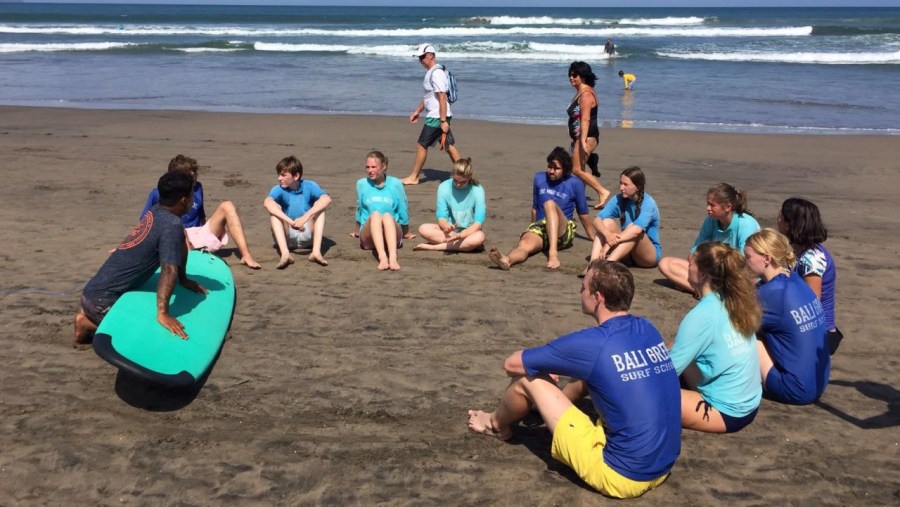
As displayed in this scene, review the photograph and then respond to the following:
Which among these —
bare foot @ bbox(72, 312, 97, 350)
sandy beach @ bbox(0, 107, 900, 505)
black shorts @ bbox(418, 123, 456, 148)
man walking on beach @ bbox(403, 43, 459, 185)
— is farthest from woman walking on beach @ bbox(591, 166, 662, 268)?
bare foot @ bbox(72, 312, 97, 350)

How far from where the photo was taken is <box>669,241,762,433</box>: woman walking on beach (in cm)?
439

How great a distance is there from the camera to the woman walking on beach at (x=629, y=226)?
737 cm

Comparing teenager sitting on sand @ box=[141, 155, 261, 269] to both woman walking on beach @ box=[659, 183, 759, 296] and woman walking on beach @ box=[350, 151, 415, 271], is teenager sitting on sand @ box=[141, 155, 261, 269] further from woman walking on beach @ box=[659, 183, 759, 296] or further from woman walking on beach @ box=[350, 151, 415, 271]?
woman walking on beach @ box=[659, 183, 759, 296]

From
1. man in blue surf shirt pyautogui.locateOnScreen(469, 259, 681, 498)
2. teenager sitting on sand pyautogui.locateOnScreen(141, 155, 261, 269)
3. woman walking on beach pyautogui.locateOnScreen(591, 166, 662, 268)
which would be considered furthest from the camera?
teenager sitting on sand pyautogui.locateOnScreen(141, 155, 261, 269)

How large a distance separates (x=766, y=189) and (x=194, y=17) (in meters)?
64.4

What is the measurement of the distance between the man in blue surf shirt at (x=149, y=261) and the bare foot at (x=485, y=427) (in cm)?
204

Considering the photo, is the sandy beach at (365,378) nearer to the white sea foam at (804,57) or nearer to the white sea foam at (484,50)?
the white sea foam at (804,57)

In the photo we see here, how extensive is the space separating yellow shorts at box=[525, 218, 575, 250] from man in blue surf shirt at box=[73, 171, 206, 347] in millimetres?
3642

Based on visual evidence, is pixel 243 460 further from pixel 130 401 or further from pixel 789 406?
pixel 789 406

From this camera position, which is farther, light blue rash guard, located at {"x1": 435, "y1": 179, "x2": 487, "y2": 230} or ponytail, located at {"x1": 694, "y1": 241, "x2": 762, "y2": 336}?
light blue rash guard, located at {"x1": 435, "y1": 179, "x2": 487, "y2": 230}

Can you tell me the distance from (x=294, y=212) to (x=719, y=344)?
15.5 ft

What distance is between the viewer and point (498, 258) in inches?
299

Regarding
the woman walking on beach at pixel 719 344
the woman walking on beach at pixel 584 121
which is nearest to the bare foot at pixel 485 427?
the woman walking on beach at pixel 719 344

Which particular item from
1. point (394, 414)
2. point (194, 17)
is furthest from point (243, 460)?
point (194, 17)
